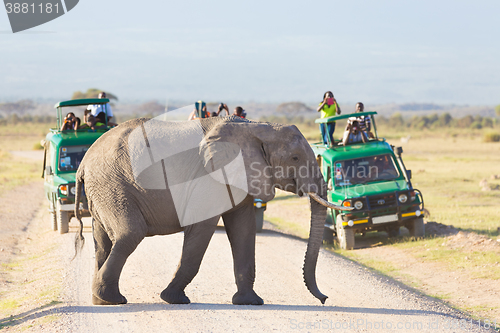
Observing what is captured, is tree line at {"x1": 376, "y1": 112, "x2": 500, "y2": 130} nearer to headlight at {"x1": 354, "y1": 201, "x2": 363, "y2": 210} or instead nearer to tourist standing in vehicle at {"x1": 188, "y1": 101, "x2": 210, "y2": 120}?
tourist standing in vehicle at {"x1": 188, "y1": 101, "x2": 210, "y2": 120}

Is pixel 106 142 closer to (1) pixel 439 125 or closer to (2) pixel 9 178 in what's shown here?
(2) pixel 9 178

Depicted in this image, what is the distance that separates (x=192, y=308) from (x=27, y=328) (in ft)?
6.24

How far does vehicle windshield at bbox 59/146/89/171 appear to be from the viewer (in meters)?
14.0

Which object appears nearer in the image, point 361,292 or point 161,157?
point 161,157

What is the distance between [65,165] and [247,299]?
26.6 feet

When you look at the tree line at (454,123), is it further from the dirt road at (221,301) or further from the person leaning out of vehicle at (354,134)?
the dirt road at (221,301)

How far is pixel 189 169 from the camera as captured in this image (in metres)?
7.24

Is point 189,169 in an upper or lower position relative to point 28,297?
upper

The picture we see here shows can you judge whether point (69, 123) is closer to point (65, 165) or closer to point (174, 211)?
point (65, 165)

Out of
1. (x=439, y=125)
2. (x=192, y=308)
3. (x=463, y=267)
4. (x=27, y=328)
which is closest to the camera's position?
(x=27, y=328)

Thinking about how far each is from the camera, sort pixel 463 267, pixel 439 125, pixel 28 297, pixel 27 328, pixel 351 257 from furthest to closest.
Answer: pixel 439 125
pixel 351 257
pixel 463 267
pixel 28 297
pixel 27 328

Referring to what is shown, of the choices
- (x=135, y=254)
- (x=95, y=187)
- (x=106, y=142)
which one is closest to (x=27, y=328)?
(x=95, y=187)

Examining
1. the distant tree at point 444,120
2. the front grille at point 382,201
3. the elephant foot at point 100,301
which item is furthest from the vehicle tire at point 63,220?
the distant tree at point 444,120

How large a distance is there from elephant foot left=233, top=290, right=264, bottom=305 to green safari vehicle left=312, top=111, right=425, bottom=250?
509 centimetres
